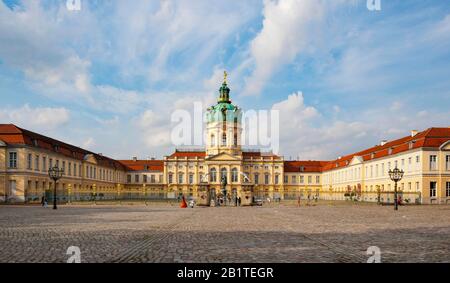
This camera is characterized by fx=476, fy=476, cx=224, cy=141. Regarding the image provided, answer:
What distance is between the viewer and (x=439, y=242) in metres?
14.3

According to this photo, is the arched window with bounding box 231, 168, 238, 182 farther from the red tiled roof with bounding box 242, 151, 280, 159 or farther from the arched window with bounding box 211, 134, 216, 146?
the arched window with bounding box 211, 134, 216, 146

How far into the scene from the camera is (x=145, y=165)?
113m

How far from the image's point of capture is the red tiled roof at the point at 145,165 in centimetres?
11231

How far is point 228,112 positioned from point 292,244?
96018mm

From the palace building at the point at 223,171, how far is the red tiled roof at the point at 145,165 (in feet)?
0.78

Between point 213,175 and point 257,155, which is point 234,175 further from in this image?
point 257,155

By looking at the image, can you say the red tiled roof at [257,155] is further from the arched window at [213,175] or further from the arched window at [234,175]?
the arched window at [213,175]

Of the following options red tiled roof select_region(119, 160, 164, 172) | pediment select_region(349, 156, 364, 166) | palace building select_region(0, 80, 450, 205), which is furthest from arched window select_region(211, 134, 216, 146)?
pediment select_region(349, 156, 364, 166)

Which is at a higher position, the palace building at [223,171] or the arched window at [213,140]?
the arched window at [213,140]

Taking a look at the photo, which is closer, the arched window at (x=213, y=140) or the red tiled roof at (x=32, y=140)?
the red tiled roof at (x=32, y=140)

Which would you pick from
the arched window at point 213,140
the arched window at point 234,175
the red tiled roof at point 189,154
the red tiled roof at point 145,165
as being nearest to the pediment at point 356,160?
the arched window at point 234,175

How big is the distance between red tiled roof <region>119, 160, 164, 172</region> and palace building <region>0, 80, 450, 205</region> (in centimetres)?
24
